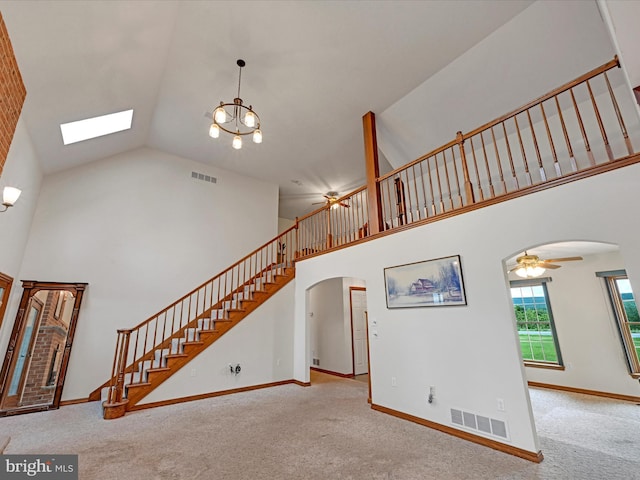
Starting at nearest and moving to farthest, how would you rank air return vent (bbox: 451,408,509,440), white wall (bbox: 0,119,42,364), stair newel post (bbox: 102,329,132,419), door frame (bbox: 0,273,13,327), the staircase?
air return vent (bbox: 451,408,509,440) < white wall (bbox: 0,119,42,364) < stair newel post (bbox: 102,329,132,419) < door frame (bbox: 0,273,13,327) < the staircase

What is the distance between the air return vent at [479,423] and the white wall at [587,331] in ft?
12.3

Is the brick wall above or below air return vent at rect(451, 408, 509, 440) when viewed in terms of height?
above

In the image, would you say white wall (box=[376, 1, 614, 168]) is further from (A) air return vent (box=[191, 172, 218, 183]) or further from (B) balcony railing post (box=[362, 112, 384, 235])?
(A) air return vent (box=[191, 172, 218, 183])

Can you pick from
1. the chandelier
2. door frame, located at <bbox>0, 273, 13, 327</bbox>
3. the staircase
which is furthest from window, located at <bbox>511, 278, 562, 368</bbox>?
door frame, located at <bbox>0, 273, 13, 327</bbox>

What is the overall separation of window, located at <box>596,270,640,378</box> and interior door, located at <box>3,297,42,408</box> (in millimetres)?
9952

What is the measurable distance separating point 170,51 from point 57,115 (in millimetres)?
1902

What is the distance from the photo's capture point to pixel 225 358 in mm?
5453

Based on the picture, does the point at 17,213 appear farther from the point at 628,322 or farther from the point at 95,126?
the point at 628,322

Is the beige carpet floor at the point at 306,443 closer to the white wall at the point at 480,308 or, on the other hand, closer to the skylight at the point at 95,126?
the white wall at the point at 480,308

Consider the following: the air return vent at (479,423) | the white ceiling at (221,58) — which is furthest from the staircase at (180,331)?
the air return vent at (479,423)

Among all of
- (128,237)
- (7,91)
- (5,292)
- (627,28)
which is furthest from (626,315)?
(5,292)

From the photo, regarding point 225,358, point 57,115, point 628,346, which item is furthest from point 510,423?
point 57,115

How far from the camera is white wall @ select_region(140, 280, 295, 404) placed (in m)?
4.98

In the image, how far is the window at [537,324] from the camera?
5.80 metres
